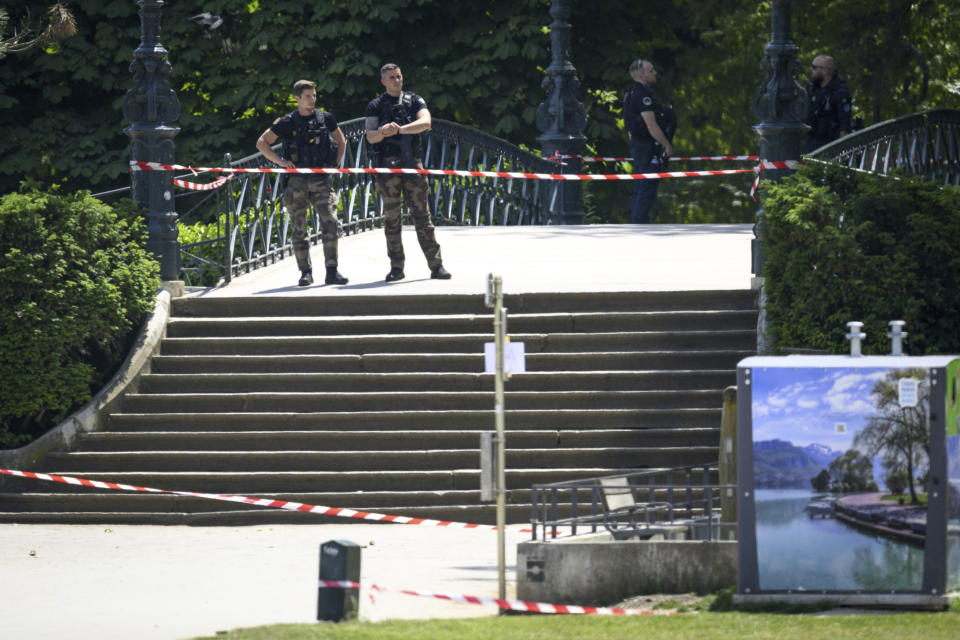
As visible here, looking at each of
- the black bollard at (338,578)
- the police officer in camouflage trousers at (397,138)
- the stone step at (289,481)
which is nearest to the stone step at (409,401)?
the stone step at (289,481)

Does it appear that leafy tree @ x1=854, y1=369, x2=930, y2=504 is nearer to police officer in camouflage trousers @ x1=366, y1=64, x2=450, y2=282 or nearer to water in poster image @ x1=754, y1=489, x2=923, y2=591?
water in poster image @ x1=754, y1=489, x2=923, y2=591

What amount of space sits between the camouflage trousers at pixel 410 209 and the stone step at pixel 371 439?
2674mm

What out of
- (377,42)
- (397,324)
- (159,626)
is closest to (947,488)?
(159,626)

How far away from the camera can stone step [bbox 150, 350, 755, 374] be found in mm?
15328

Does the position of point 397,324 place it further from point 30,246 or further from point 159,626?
point 159,626

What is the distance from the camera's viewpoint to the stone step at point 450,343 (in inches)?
612

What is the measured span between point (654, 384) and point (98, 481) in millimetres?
4383

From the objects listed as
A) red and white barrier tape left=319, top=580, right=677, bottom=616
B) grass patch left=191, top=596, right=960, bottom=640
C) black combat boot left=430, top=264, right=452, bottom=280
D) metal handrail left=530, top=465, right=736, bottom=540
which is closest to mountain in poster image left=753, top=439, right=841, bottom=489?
metal handrail left=530, top=465, right=736, bottom=540

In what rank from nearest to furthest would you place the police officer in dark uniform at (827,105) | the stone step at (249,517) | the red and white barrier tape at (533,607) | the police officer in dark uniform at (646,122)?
the red and white barrier tape at (533,607), the stone step at (249,517), the police officer in dark uniform at (827,105), the police officer in dark uniform at (646,122)

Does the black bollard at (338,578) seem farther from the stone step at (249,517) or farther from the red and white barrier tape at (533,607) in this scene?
the stone step at (249,517)

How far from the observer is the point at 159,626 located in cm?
983

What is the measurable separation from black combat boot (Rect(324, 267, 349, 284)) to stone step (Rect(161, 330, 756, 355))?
1575 millimetres

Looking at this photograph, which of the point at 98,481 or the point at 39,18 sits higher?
the point at 39,18

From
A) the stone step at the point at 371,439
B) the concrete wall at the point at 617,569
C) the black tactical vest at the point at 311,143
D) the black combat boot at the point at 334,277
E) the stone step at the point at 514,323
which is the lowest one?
the concrete wall at the point at 617,569
